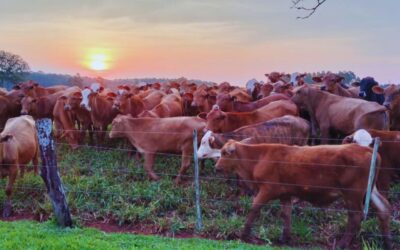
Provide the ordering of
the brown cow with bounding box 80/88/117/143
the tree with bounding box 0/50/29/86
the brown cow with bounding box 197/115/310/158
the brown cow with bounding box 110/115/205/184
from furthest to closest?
the tree with bounding box 0/50/29/86 → the brown cow with bounding box 80/88/117/143 → the brown cow with bounding box 110/115/205/184 → the brown cow with bounding box 197/115/310/158

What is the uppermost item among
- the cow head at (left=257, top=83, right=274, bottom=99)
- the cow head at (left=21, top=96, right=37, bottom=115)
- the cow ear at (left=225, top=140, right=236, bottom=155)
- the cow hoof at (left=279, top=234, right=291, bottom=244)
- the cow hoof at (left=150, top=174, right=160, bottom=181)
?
the cow head at (left=257, top=83, right=274, bottom=99)

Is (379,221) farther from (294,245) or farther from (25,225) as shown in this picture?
(25,225)

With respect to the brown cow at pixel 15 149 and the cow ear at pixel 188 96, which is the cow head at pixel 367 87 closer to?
the cow ear at pixel 188 96

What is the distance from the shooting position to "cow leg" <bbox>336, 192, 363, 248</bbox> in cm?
877

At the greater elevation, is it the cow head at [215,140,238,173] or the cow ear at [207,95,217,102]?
the cow ear at [207,95,217,102]

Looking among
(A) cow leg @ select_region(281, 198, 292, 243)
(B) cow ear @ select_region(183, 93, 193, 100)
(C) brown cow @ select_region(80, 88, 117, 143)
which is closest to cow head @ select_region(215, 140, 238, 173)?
(A) cow leg @ select_region(281, 198, 292, 243)

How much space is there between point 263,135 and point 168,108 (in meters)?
4.71

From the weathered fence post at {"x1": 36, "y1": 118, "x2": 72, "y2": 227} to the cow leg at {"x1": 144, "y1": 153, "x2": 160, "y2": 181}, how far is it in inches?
136

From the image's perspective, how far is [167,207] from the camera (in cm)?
1068

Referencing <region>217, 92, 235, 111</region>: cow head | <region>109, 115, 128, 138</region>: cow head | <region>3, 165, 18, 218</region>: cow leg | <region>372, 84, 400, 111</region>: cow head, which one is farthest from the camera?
<region>217, 92, 235, 111</region>: cow head

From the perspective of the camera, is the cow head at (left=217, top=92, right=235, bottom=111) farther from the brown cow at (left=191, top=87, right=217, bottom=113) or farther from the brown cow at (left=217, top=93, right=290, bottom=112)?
the brown cow at (left=191, top=87, right=217, bottom=113)

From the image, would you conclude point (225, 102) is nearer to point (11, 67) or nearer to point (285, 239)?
point (285, 239)

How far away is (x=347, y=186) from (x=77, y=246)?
4304 millimetres

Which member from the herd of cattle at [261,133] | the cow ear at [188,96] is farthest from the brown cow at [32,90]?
the cow ear at [188,96]
